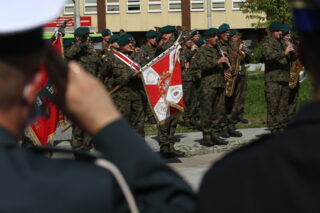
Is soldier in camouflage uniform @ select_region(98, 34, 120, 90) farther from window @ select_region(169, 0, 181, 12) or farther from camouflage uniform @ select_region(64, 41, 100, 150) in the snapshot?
window @ select_region(169, 0, 181, 12)

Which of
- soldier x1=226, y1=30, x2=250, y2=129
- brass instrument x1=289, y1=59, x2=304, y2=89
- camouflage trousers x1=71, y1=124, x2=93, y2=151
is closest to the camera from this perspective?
camouflage trousers x1=71, y1=124, x2=93, y2=151

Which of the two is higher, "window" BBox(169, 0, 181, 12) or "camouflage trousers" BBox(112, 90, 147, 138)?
"window" BBox(169, 0, 181, 12)

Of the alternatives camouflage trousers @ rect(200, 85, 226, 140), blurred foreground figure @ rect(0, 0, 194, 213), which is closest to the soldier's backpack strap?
blurred foreground figure @ rect(0, 0, 194, 213)

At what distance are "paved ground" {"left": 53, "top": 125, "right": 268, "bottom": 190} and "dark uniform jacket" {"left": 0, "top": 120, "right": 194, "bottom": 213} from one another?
7.57 m

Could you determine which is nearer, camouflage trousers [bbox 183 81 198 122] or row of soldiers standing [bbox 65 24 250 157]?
row of soldiers standing [bbox 65 24 250 157]

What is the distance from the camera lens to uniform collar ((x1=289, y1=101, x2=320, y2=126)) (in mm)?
1717

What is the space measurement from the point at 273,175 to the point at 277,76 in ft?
42.1

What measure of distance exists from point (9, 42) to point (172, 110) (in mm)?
10911

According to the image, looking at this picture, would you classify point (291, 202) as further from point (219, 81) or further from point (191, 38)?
point (191, 38)

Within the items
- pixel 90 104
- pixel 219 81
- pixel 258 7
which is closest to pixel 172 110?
pixel 219 81

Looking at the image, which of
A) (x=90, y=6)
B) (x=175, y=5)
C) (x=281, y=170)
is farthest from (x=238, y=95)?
(x=175, y=5)

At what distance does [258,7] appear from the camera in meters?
39.3

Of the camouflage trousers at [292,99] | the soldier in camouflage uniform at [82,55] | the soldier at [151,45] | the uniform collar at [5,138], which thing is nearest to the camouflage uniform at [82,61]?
the soldier in camouflage uniform at [82,55]

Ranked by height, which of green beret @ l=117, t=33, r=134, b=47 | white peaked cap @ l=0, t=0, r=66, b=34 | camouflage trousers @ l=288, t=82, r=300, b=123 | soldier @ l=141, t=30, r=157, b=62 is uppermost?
white peaked cap @ l=0, t=0, r=66, b=34
